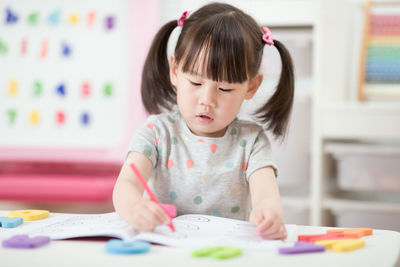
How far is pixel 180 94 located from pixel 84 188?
1.36 metres

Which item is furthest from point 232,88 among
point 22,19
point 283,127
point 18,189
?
point 22,19

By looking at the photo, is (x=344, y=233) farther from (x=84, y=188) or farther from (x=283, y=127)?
(x=84, y=188)

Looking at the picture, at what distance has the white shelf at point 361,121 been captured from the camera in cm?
212

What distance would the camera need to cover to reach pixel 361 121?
214 cm

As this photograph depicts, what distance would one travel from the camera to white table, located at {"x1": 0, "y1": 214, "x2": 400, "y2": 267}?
0.57 m

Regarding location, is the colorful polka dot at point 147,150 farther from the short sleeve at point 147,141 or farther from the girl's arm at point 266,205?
the girl's arm at point 266,205

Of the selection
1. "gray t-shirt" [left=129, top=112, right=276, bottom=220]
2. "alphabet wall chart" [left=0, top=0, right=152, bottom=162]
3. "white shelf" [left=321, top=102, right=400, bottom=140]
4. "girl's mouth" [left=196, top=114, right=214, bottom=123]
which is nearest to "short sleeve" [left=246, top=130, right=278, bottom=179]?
"gray t-shirt" [left=129, top=112, right=276, bottom=220]

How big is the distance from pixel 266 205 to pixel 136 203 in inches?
8.1

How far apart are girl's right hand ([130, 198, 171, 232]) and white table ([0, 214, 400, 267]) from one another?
5 centimetres

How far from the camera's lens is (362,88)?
7.97 ft

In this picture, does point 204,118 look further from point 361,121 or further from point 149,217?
point 361,121

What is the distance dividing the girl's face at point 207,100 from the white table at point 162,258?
35cm

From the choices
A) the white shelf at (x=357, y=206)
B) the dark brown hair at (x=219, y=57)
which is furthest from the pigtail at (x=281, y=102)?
the white shelf at (x=357, y=206)

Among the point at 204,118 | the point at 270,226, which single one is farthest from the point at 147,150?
the point at 270,226
